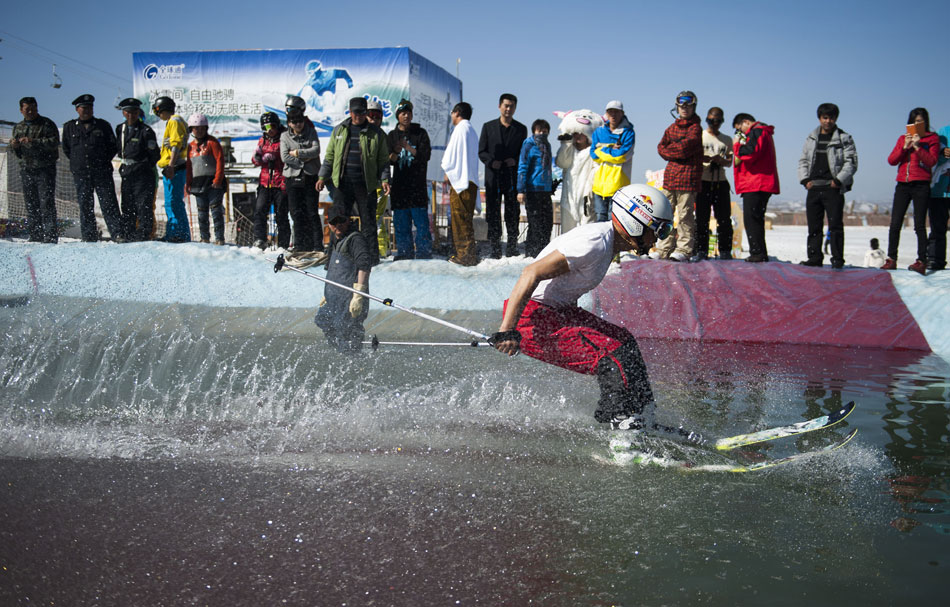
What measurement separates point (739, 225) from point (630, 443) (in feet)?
55.3

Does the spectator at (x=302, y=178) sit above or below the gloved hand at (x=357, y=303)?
above

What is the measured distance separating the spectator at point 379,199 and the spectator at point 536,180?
1.90m

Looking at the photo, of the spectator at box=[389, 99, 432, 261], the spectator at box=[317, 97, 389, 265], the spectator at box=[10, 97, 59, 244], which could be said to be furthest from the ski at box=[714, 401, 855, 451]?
the spectator at box=[10, 97, 59, 244]

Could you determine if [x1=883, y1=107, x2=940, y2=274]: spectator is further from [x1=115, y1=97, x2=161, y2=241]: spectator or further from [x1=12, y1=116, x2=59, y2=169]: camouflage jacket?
[x1=12, y1=116, x2=59, y2=169]: camouflage jacket

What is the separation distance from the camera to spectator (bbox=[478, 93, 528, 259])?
10.6 m

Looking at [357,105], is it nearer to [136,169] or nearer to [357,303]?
[136,169]

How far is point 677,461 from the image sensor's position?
4.69 metres

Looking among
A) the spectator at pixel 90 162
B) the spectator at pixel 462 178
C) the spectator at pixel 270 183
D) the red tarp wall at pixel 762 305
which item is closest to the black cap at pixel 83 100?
the spectator at pixel 90 162

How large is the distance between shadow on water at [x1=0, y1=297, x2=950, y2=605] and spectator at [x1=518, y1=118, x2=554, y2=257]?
3.79 m

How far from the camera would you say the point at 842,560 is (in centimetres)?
345

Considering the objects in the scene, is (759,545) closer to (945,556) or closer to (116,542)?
(945,556)

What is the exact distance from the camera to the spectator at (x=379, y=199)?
10.4 m

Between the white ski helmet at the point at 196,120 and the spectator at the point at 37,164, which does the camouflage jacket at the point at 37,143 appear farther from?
the white ski helmet at the point at 196,120

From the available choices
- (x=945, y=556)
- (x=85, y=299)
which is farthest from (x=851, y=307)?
(x=85, y=299)
